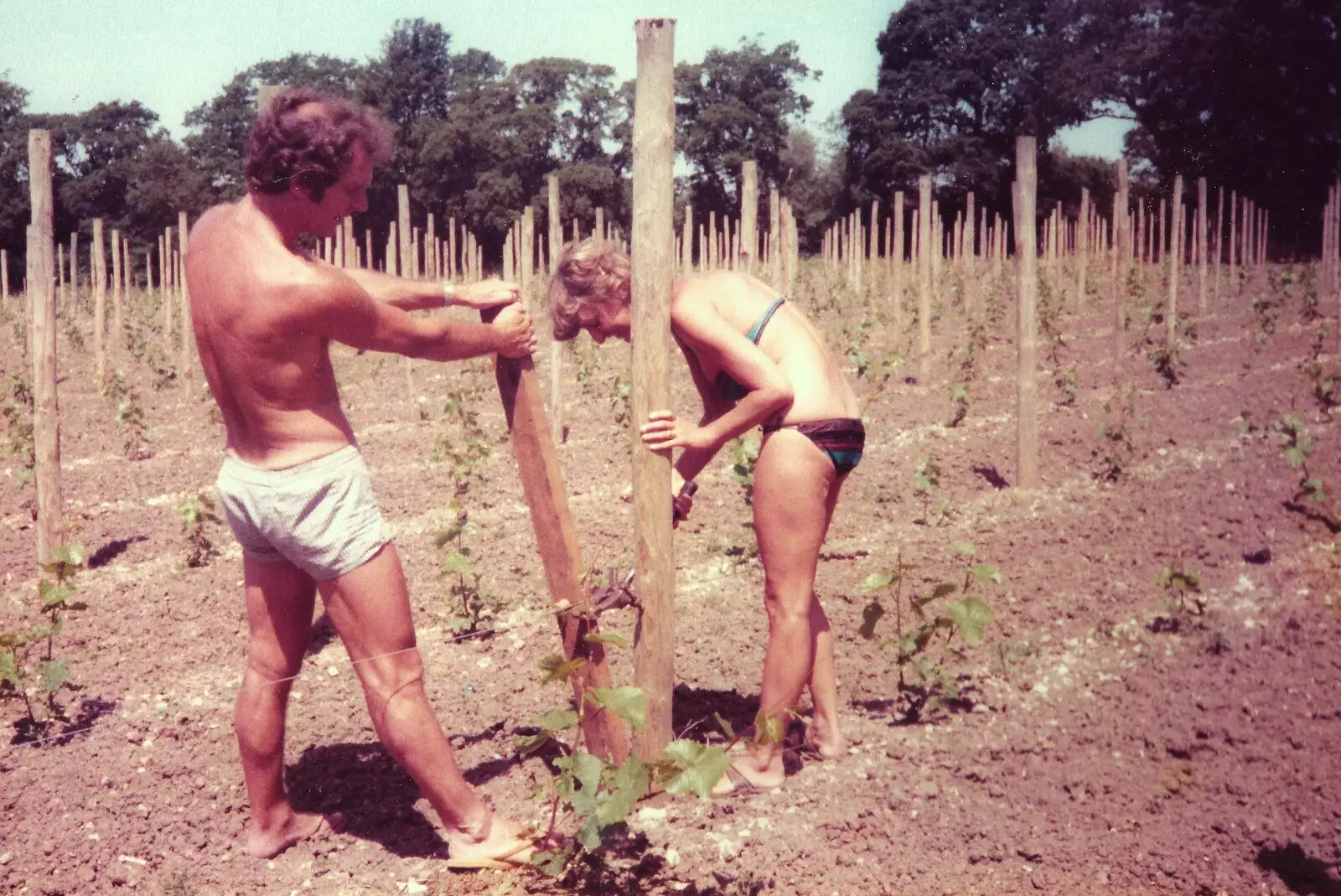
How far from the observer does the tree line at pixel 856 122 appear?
24.8 meters

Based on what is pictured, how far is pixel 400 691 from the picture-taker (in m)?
2.41

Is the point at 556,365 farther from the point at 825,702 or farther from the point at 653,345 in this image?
the point at 653,345

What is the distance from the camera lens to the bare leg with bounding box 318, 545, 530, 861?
236 centimetres

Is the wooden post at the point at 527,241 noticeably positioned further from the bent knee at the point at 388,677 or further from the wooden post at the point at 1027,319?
the bent knee at the point at 388,677

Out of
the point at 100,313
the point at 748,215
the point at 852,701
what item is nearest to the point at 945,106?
the point at 100,313

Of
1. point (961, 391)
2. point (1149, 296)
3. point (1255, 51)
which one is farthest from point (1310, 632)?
point (1255, 51)

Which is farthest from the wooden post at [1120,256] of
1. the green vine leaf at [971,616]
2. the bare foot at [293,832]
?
the bare foot at [293,832]

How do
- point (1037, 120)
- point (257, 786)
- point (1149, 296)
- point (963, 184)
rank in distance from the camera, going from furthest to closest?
point (963, 184), point (1037, 120), point (1149, 296), point (257, 786)

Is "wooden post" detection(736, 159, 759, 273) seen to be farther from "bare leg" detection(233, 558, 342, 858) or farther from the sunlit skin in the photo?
"bare leg" detection(233, 558, 342, 858)

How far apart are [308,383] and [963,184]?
141ft

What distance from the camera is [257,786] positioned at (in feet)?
8.57

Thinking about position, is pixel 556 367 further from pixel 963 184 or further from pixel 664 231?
pixel 963 184

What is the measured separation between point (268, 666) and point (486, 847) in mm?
681

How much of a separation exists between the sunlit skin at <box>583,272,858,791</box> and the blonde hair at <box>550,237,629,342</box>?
0.07ft
